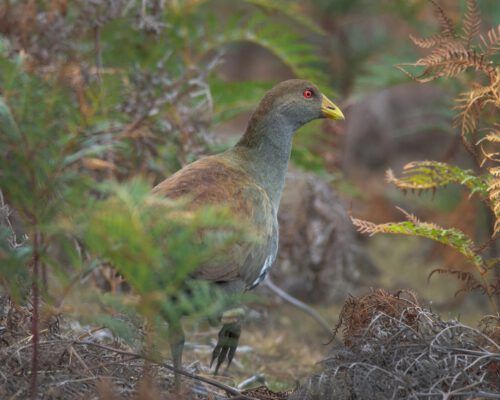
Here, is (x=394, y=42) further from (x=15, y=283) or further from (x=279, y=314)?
(x=15, y=283)

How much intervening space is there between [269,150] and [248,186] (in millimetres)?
587

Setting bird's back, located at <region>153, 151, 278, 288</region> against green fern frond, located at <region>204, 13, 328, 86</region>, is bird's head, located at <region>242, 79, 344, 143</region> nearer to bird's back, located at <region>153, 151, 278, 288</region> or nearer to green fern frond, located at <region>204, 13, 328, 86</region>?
bird's back, located at <region>153, 151, 278, 288</region>

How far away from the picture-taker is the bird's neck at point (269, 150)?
546 centimetres

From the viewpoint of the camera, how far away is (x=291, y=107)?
5.72m

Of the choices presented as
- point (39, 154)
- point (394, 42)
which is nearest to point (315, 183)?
point (394, 42)

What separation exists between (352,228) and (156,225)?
627 centimetres

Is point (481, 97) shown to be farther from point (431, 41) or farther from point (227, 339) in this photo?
point (227, 339)

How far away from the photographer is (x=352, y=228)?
9.39 m

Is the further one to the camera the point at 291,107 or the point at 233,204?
the point at 291,107

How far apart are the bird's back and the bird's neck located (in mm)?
209

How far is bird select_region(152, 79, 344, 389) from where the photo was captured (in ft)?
14.9

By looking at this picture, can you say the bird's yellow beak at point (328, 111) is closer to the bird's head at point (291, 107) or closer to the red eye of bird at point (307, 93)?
the bird's head at point (291, 107)

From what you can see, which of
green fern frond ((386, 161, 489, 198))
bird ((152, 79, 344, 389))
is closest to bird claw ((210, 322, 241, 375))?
bird ((152, 79, 344, 389))

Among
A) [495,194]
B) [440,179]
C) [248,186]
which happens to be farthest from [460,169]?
[248,186]
